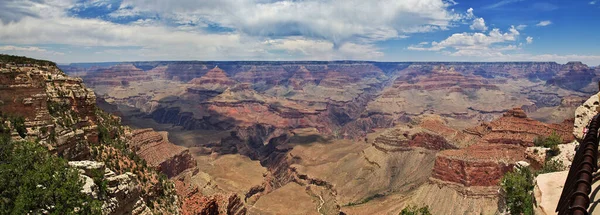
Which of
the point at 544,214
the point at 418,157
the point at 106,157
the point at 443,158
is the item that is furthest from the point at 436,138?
the point at 544,214

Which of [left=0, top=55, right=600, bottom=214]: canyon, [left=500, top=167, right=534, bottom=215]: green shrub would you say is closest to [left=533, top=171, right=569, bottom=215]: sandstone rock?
[left=0, top=55, right=600, bottom=214]: canyon

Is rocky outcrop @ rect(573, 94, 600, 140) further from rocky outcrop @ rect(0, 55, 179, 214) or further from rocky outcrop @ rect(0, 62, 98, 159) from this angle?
rocky outcrop @ rect(0, 62, 98, 159)

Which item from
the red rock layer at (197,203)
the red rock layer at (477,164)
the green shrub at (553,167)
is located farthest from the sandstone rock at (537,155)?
the red rock layer at (197,203)

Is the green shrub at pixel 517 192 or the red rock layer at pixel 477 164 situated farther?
the red rock layer at pixel 477 164

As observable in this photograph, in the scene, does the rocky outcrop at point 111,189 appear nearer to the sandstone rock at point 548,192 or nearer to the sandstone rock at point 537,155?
the sandstone rock at point 548,192

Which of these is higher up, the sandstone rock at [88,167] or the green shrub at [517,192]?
the sandstone rock at [88,167]

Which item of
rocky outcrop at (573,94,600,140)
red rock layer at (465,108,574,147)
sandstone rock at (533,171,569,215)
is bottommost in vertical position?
red rock layer at (465,108,574,147)

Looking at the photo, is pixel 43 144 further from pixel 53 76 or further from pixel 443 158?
pixel 443 158
